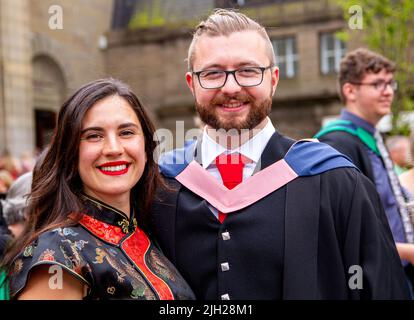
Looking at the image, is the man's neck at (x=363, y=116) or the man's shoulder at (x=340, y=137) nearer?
the man's shoulder at (x=340, y=137)

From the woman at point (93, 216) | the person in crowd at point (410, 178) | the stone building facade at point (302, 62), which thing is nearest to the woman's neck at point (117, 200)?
the woman at point (93, 216)

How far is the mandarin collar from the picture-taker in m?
2.16

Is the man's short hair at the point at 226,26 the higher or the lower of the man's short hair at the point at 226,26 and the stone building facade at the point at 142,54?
the lower

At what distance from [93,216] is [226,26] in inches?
37.8

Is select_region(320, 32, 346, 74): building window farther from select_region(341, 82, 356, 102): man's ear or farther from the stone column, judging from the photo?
select_region(341, 82, 356, 102): man's ear

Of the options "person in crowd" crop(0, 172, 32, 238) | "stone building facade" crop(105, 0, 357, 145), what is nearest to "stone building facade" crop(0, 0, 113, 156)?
"stone building facade" crop(105, 0, 357, 145)

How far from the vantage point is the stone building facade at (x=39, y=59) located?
1160 centimetres

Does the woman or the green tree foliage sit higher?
the green tree foliage

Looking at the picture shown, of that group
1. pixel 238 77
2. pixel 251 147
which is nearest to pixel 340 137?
pixel 251 147

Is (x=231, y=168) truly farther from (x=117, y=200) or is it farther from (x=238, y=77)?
(x=117, y=200)

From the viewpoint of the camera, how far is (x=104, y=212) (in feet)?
7.19

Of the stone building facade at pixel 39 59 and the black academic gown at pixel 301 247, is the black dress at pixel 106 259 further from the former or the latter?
the stone building facade at pixel 39 59

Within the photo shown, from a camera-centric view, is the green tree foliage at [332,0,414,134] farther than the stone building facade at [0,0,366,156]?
No
